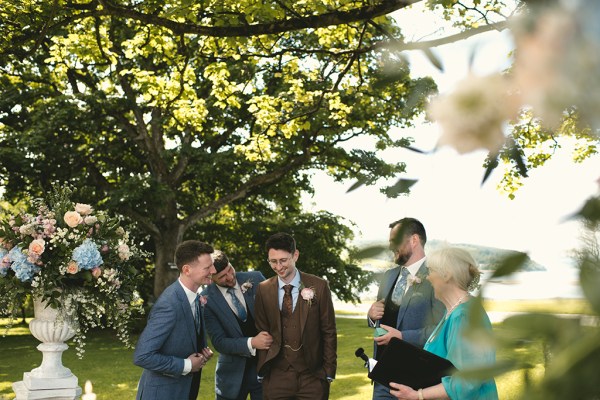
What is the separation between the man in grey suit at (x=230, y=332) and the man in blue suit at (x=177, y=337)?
53cm

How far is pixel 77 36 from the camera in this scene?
40.7ft

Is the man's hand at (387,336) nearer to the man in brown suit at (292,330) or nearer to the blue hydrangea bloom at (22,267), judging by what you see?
the man in brown suit at (292,330)

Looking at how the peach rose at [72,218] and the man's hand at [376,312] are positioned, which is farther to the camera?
the peach rose at [72,218]

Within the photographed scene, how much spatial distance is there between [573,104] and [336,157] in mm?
16153

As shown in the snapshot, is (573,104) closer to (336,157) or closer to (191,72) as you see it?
(191,72)

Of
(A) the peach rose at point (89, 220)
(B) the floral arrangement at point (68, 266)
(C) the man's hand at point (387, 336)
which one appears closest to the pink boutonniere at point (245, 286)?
(B) the floral arrangement at point (68, 266)

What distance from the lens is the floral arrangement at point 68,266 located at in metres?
4.82

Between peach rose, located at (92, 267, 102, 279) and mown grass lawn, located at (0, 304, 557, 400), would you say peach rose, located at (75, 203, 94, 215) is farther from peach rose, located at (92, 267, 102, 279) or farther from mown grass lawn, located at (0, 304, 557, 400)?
mown grass lawn, located at (0, 304, 557, 400)

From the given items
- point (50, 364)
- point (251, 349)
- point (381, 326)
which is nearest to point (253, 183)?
point (50, 364)

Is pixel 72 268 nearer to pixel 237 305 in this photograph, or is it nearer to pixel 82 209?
pixel 82 209

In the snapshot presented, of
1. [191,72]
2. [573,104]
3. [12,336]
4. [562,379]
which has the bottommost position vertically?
[12,336]

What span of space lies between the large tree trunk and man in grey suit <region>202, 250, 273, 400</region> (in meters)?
12.7

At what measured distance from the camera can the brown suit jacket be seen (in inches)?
199

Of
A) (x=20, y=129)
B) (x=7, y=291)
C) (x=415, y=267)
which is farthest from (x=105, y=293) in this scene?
(x=20, y=129)
